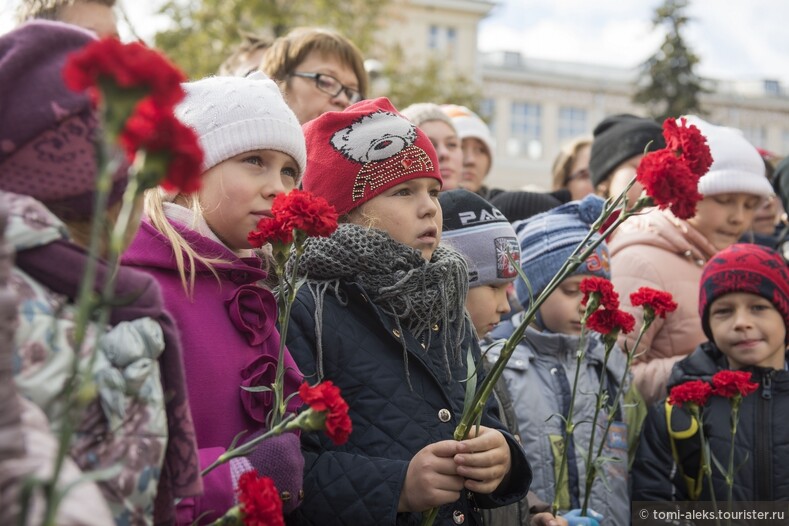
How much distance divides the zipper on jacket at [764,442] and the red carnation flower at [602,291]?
1.32 meters

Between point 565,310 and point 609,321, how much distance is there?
1054 millimetres

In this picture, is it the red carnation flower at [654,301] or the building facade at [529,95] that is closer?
the red carnation flower at [654,301]

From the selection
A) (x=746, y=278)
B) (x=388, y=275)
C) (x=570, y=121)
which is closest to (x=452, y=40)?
(x=570, y=121)

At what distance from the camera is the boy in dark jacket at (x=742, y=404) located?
3926 mm

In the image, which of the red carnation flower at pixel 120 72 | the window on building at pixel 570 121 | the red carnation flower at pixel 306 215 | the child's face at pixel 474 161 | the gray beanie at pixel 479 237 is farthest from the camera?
the window on building at pixel 570 121

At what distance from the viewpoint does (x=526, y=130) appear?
46281 mm

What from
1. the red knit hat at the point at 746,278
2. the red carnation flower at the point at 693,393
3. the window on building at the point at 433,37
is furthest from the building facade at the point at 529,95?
the red carnation flower at the point at 693,393

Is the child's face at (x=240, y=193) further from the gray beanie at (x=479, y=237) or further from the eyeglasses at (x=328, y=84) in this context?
the eyeglasses at (x=328, y=84)

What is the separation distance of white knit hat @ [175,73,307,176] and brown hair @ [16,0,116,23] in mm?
889

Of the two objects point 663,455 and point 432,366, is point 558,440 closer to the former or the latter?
point 663,455

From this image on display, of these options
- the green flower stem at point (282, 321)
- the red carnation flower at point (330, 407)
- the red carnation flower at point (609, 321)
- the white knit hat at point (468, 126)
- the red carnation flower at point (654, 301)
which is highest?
the white knit hat at point (468, 126)

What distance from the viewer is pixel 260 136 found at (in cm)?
282

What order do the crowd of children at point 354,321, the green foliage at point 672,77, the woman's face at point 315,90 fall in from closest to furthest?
the crowd of children at point 354,321 < the woman's face at point 315,90 < the green foliage at point 672,77

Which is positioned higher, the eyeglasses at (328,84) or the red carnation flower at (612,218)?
the eyeglasses at (328,84)
